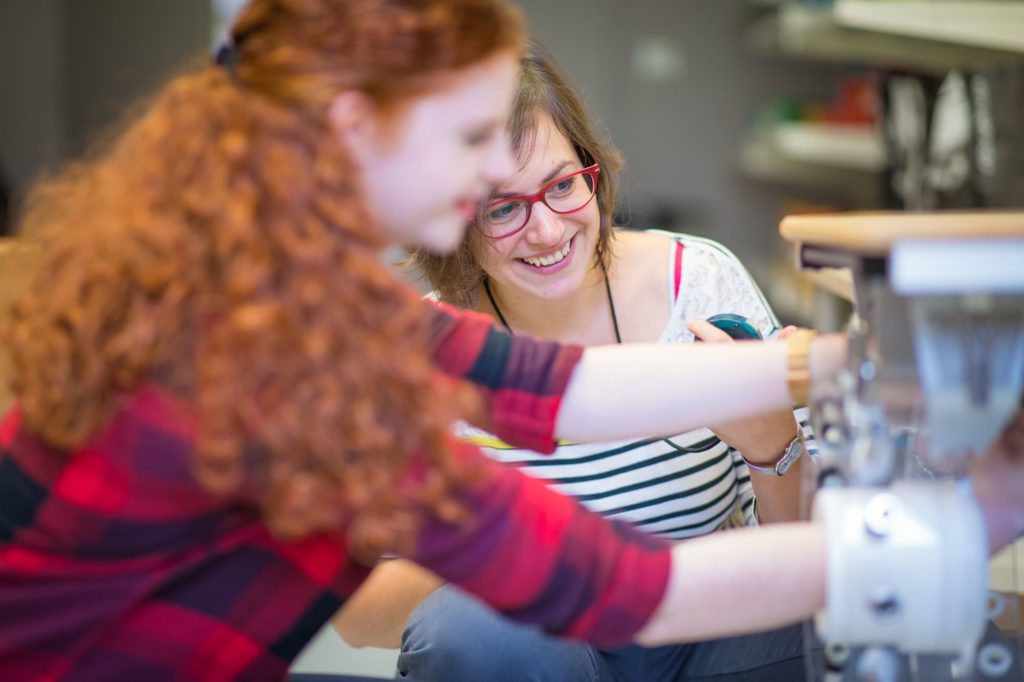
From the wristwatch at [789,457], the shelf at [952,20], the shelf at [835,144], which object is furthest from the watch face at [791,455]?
the shelf at [835,144]

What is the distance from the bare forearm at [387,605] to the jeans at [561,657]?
0.08 m

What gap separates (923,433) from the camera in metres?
0.73

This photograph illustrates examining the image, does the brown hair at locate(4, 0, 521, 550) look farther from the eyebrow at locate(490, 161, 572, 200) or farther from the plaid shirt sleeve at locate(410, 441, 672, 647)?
the eyebrow at locate(490, 161, 572, 200)

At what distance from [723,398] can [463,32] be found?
0.34 metres

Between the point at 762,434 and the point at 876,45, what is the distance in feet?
5.66

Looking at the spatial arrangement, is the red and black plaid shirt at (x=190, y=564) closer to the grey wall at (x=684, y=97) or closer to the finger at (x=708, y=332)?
the finger at (x=708, y=332)

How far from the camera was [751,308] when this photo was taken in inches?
51.6

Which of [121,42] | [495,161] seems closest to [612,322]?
[495,161]

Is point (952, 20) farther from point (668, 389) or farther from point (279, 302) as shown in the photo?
point (279, 302)

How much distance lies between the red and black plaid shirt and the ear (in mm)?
190

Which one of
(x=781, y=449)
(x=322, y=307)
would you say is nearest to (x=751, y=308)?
(x=781, y=449)

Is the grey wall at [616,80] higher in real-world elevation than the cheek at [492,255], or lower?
lower

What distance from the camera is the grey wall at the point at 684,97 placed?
5035 millimetres

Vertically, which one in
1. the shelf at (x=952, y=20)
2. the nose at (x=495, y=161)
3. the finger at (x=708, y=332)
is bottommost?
the finger at (x=708, y=332)
